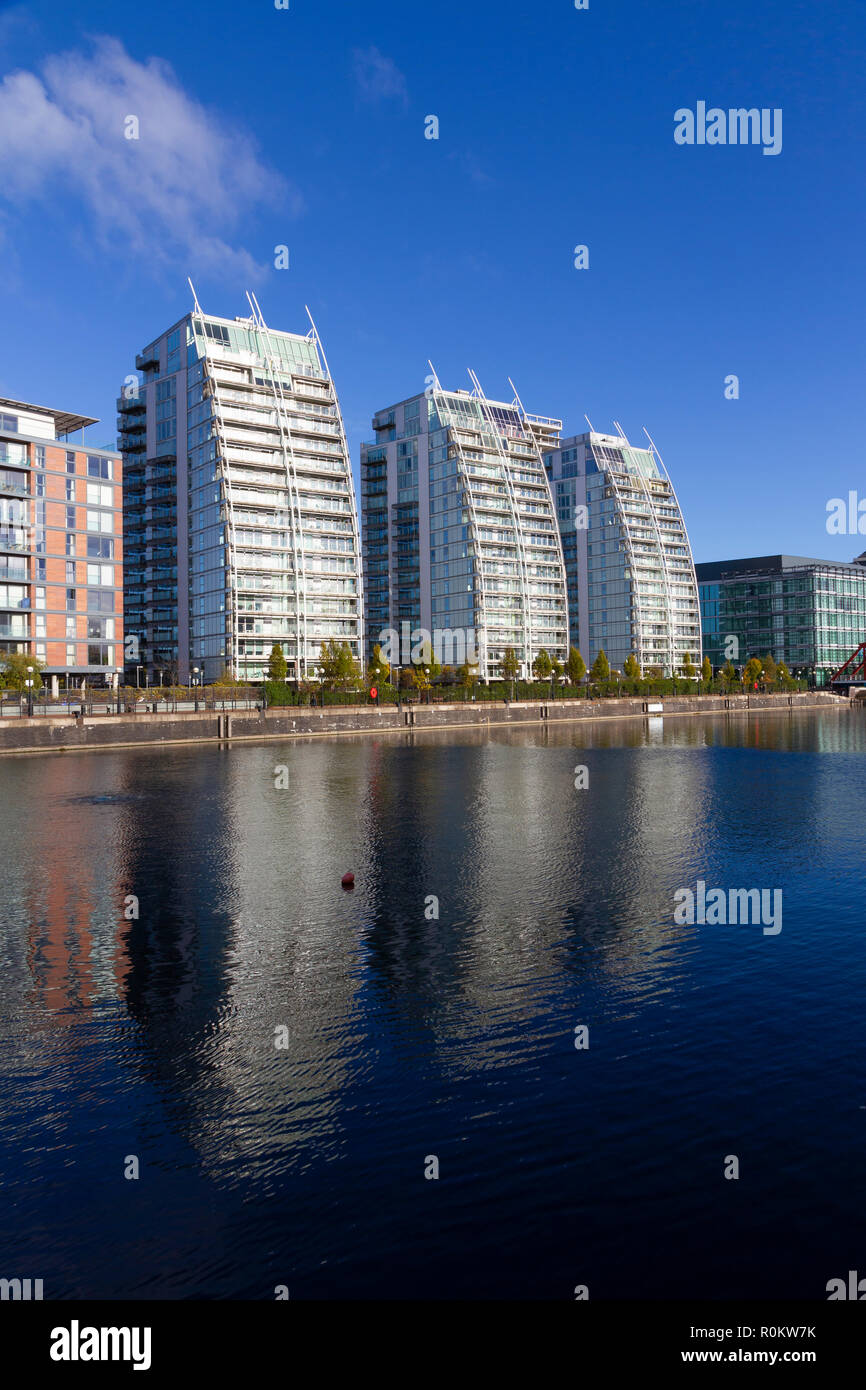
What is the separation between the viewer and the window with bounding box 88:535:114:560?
114031 mm

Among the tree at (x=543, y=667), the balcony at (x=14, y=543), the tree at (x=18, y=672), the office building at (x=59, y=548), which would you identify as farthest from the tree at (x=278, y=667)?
the tree at (x=543, y=667)

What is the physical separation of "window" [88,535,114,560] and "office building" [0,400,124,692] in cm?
12

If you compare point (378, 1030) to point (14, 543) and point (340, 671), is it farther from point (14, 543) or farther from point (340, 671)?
point (340, 671)

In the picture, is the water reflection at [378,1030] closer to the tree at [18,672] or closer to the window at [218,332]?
the tree at [18,672]

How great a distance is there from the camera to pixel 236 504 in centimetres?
14312

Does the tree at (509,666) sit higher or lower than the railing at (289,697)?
higher

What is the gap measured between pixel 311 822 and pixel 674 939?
20.8 m

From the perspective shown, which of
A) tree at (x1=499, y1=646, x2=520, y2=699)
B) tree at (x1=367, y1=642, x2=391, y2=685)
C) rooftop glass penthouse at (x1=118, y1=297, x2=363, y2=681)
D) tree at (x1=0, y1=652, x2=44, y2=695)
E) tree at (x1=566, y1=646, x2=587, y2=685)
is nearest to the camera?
tree at (x1=0, y1=652, x2=44, y2=695)

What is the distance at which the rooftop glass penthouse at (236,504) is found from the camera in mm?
143250

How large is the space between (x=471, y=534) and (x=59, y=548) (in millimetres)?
88245

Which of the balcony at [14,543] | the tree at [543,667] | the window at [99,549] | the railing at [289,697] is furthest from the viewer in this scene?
the tree at [543,667]

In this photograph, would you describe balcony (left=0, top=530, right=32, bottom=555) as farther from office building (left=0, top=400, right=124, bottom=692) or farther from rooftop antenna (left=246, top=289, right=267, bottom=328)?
rooftop antenna (left=246, top=289, right=267, bottom=328)

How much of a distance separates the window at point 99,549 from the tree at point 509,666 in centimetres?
6408

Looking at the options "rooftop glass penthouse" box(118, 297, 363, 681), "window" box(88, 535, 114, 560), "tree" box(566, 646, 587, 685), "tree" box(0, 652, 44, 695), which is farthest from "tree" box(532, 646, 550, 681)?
"tree" box(0, 652, 44, 695)
